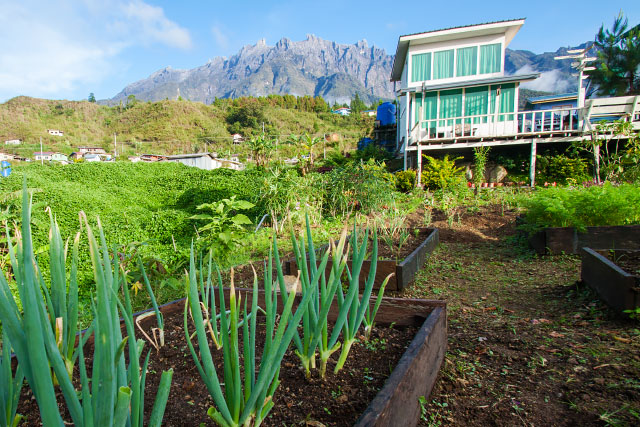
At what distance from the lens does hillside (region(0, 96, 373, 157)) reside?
46.0 meters

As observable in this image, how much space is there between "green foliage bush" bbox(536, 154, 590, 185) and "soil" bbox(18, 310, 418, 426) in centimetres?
1013

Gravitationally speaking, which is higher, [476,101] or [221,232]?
[476,101]

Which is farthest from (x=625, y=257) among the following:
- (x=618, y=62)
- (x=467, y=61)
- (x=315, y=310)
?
(x=618, y=62)

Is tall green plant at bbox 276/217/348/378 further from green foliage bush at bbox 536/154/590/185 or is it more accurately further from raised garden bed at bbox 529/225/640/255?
green foliage bush at bbox 536/154/590/185

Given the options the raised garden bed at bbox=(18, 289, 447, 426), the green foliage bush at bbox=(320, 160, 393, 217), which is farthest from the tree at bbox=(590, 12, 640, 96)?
the raised garden bed at bbox=(18, 289, 447, 426)

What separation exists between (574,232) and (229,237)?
3814 mm

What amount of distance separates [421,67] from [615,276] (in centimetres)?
1291

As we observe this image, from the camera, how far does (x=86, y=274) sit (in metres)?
6.07

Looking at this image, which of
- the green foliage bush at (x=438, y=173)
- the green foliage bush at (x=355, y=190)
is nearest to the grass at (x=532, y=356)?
the green foliage bush at (x=355, y=190)

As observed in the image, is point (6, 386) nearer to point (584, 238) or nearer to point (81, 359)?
point (81, 359)

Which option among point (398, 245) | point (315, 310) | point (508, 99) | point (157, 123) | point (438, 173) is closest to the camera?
point (315, 310)

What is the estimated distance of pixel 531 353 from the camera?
64.5 inches

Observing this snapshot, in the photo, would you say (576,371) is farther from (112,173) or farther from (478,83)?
(112,173)

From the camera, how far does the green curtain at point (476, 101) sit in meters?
12.3
